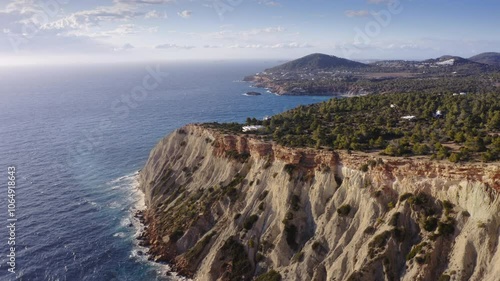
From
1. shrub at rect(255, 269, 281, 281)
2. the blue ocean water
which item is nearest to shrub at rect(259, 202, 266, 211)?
shrub at rect(255, 269, 281, 281)

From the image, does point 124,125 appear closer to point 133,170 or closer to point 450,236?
point 133,170

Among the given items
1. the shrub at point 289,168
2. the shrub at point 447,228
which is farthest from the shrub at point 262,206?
the shrub at point 447,228

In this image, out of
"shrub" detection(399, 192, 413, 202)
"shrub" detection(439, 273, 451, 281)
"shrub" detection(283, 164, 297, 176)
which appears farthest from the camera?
"shrub" detection(283, 164, 297, 176)

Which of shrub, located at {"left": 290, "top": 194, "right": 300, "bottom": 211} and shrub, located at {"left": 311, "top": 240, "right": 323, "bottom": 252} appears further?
shrub, located at {"left": 290, "top": 194, "right": 300, "bottom": 211}

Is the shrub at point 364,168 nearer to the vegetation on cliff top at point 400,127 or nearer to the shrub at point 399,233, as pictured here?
the vegetation on cliff top at point 400,127

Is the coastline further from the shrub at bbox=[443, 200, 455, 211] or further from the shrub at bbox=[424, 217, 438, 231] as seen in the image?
the shrub at bbox=[443, 200, 455, 211]

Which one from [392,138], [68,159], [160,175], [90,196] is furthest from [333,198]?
[68,159]
